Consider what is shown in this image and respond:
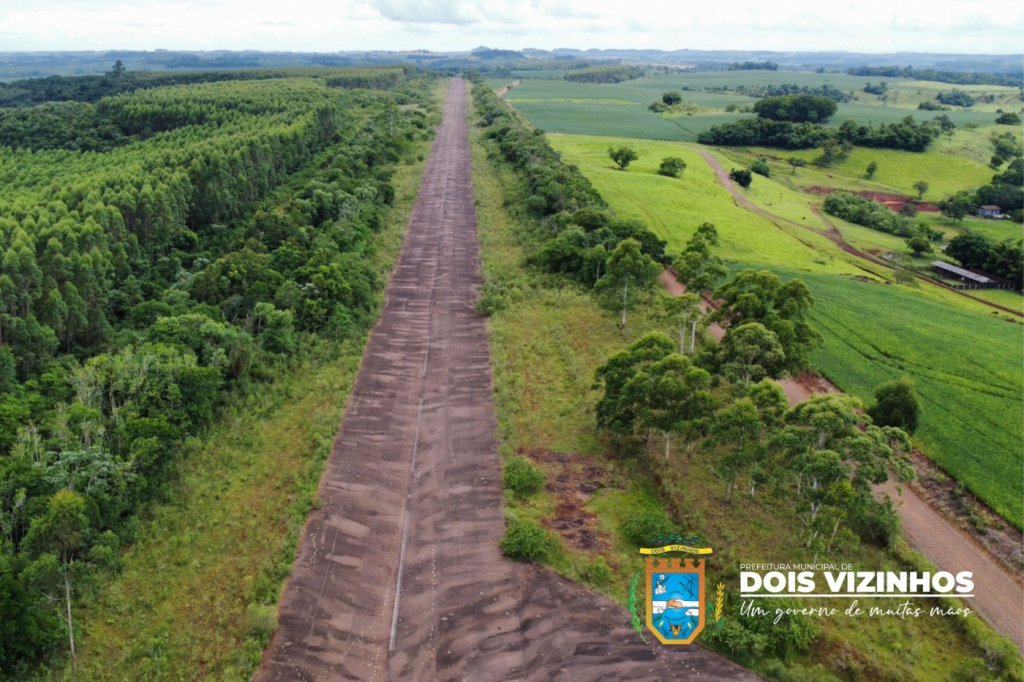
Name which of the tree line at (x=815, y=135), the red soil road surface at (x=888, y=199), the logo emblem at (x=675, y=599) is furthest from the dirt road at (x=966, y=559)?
the tree line at (x=815, y=135)

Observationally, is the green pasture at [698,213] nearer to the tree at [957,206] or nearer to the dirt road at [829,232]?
the dirt road at [829,232]

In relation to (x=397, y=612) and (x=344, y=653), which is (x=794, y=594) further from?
(x=344, y=653)

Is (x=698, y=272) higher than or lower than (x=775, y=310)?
lower

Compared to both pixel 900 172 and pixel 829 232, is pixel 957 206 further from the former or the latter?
pixel 900 172

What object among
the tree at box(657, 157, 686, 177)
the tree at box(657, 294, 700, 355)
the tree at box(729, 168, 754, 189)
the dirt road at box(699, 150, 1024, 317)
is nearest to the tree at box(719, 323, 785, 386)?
the tree at box(657, 294, 700, 355)

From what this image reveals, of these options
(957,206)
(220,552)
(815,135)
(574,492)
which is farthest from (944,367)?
(815,135)

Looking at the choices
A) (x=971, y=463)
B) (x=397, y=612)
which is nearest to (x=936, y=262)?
(x=971, y=463)
